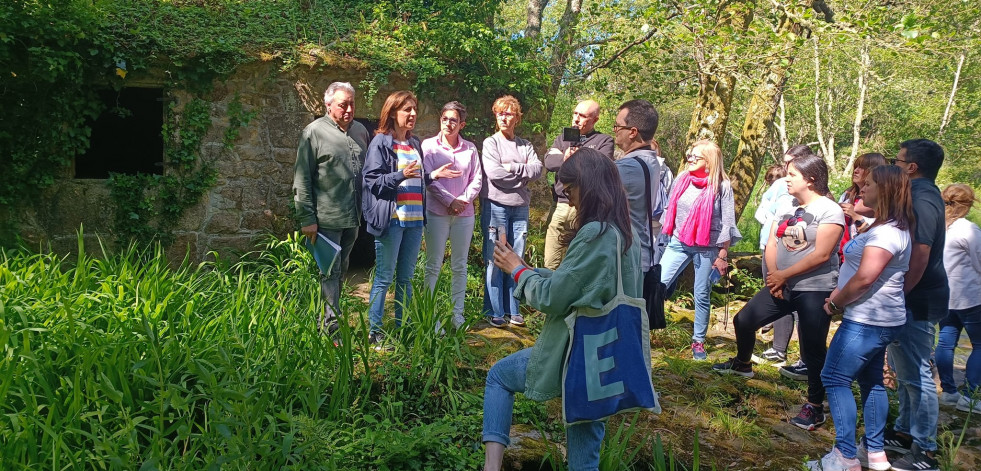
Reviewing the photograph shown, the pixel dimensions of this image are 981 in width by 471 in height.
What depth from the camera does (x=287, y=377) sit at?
3697mm

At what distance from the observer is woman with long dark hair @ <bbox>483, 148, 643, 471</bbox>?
9.12ft

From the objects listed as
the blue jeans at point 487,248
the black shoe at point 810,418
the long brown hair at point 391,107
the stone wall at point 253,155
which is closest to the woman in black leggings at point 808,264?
the black shoe at point 810,418

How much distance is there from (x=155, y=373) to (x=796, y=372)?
450 centimetres

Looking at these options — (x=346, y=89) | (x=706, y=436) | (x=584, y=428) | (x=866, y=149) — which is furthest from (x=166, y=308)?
(x=866, y=149)

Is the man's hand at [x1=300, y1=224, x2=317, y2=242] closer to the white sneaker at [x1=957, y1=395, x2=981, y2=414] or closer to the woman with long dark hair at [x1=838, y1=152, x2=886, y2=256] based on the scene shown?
the woman with long dark hair at [x1=838, y1=152, x2=886, y2=256]

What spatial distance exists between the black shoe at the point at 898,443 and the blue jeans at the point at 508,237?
2784mm

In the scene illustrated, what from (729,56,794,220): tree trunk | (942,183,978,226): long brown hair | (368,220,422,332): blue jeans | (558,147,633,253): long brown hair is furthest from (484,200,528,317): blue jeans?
(729,56,794,220): tree trunk

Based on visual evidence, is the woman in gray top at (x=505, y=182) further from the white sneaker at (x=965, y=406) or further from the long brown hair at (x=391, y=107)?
the white sneaker at (x=965, y=406)

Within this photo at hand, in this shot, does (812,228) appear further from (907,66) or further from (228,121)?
(907,66)

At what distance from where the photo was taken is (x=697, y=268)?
5531 mm

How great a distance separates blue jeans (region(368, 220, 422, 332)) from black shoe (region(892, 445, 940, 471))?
3.14 metres

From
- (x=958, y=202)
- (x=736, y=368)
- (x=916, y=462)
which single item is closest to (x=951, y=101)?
(x=958, y=202)

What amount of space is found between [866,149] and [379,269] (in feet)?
79.1

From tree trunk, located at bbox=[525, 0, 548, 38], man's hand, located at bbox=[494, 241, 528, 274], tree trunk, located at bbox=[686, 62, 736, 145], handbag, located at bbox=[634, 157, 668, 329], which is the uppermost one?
tree trunk, located at bbox=[525, 0, 548, 38]
